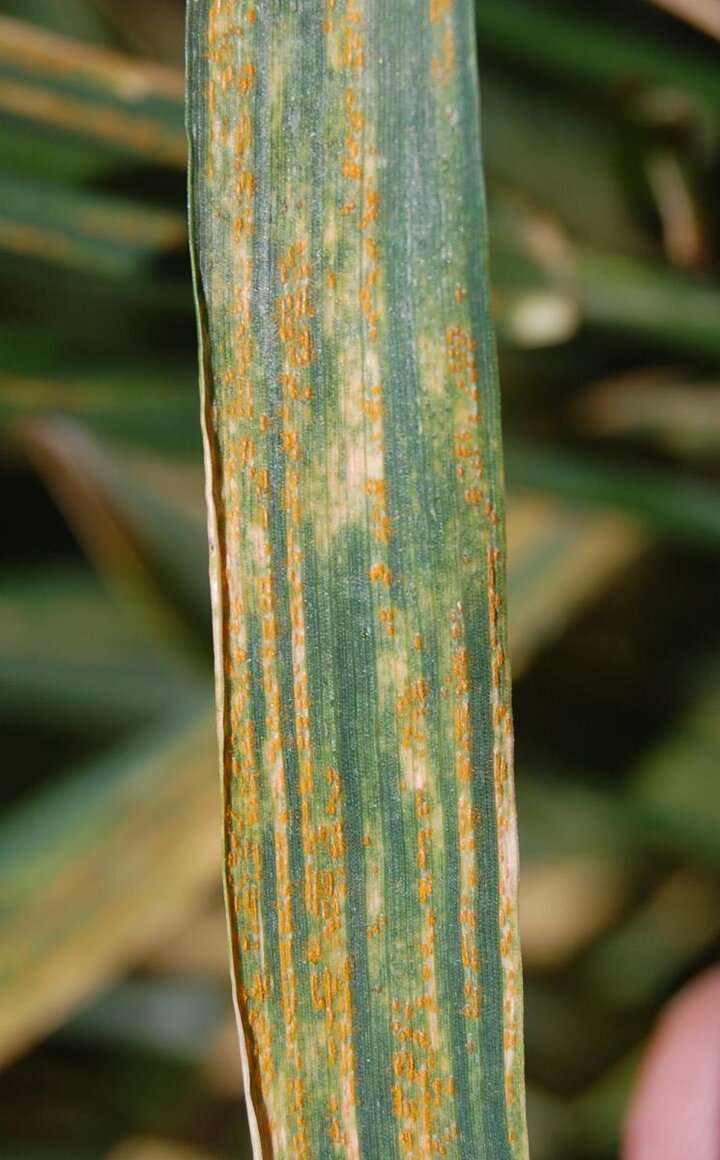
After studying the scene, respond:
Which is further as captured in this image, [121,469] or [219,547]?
[121,469]

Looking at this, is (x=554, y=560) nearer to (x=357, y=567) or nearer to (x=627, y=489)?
(x=627, y=489)

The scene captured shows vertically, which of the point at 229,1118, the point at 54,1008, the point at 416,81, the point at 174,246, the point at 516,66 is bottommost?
the point at 229,1118

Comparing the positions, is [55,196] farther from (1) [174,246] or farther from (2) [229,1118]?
(2) [229,1118]

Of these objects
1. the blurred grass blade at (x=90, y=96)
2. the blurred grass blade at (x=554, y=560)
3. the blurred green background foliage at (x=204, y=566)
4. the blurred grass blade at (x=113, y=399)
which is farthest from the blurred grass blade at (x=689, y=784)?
the blurred grass blade at (x=90, y=96)

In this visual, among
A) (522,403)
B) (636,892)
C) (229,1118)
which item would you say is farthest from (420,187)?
(229,1118)

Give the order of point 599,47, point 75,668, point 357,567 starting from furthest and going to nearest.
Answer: point 75,668 → point 599,47 → point 357,567

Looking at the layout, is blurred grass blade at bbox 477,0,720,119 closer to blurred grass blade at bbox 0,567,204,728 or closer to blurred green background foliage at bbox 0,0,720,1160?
blurred green background foliage at bbox 0,0,720,1160

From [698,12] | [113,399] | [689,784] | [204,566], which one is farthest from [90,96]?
[689,784]
